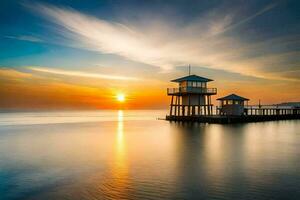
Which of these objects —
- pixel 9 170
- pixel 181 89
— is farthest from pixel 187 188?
pixel 181 89

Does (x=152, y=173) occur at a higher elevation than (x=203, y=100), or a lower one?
lower

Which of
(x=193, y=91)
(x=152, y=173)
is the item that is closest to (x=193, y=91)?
(x=193, y=91)

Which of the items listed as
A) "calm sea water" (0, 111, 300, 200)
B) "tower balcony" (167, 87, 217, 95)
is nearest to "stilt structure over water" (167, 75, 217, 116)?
"tower balcony" (167, 87, 217, 95)

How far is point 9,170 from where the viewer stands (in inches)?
575

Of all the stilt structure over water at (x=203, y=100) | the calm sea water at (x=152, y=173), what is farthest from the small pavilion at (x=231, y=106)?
the calm sea water at (x=152, y=173)

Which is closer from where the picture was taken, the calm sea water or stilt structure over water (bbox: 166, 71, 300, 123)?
the calm sea water

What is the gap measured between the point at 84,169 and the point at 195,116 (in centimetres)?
3302

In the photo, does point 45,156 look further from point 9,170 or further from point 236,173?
point 236,173

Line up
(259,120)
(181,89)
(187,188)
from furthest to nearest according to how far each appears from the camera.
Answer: (259,120), (181,89), (187,188)

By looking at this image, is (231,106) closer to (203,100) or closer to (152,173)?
(203,100)

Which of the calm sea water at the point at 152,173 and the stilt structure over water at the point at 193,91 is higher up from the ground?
the stilt structure over water at the point at 193,91

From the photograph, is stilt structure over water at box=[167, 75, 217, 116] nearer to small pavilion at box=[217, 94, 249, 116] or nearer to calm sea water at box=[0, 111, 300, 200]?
small pavilion at box=[217, 94, 249, 116]

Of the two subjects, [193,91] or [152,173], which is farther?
[193,91]

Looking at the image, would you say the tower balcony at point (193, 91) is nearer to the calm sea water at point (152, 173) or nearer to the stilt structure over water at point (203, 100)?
the stilt structure over water at point (203, 100)
